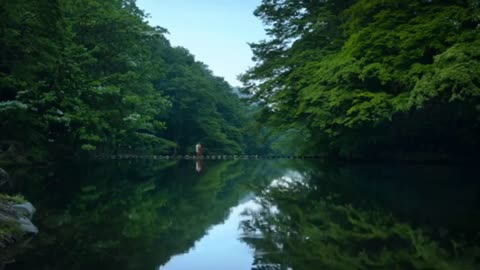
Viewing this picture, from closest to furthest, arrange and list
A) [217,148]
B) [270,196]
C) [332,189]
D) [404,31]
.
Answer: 1. [270,196]
2. [332,189]
3. [404,31]
4. [217,148]

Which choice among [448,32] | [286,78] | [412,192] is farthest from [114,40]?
[412,192]

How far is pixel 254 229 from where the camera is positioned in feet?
21.1

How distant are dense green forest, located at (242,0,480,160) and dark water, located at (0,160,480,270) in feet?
19.0

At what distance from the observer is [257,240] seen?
5.70m

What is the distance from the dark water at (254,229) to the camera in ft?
15.1

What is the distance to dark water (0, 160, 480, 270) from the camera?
459 centimetres

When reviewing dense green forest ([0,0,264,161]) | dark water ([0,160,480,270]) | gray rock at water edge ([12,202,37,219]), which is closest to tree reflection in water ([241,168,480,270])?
dark water ([0,160,480,270])

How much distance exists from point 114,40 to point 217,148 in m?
24.8

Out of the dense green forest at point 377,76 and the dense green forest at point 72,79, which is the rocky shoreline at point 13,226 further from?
the dense green forest at point 377,76

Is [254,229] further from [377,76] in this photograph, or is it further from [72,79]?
[72,79]

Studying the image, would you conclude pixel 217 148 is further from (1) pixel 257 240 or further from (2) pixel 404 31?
(1) pixel 257 240

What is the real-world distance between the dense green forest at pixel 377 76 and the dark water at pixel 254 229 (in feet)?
19.0

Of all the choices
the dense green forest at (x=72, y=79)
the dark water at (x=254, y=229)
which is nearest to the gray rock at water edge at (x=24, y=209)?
the dark water at (x=254, y=229)

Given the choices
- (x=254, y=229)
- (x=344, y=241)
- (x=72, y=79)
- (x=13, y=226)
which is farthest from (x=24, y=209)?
(x=72, y=79)
